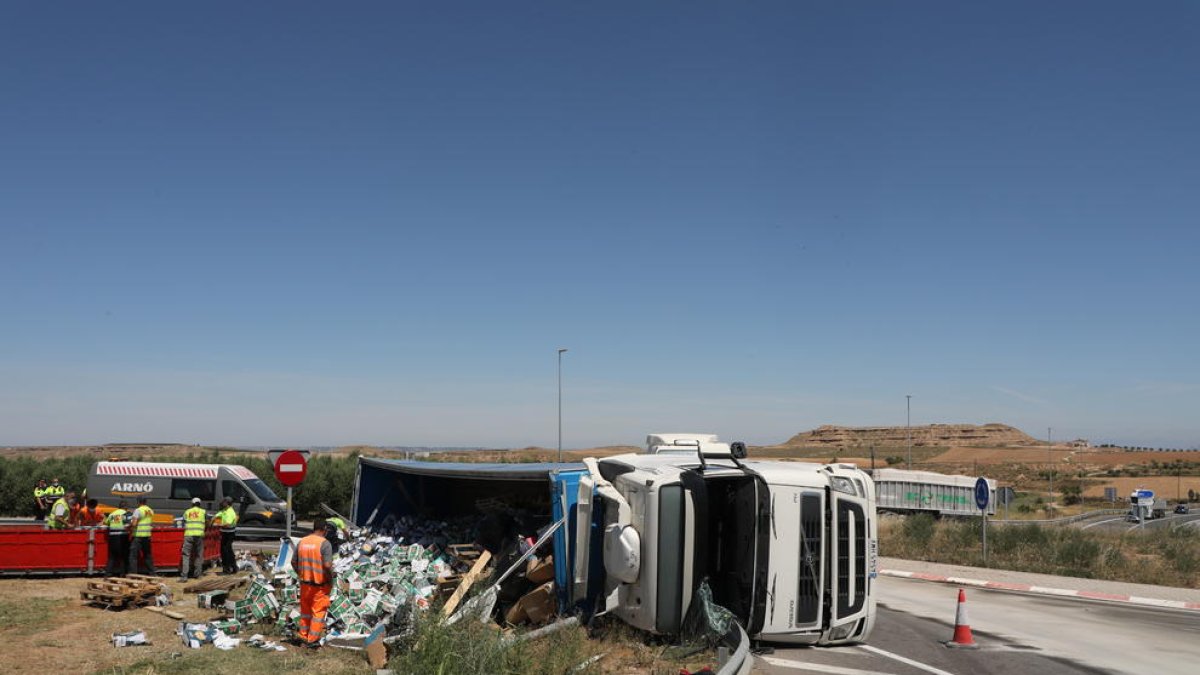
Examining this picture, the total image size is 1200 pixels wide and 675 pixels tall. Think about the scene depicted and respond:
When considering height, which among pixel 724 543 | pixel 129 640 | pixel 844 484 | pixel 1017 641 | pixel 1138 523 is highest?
pixel 844 484

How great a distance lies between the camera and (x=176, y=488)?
23.7m

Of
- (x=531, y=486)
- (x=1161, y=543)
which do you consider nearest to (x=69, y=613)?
(x=531, y=486)

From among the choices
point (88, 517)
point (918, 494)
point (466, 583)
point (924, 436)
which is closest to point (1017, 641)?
point (466, 583)

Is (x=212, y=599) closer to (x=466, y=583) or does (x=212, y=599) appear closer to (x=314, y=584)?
(x=314, y=584)

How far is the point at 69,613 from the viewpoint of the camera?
12812mm

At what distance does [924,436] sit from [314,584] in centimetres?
18852

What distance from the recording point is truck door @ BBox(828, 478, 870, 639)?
389 inches

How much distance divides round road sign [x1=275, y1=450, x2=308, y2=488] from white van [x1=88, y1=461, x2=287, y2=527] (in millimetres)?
12215

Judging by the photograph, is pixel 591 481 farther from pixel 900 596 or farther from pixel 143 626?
pixel 900 596

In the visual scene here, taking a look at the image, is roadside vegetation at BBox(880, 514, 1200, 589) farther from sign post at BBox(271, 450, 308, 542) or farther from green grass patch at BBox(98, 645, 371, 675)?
green grass patch at BBox(98, 645, 371, 675)

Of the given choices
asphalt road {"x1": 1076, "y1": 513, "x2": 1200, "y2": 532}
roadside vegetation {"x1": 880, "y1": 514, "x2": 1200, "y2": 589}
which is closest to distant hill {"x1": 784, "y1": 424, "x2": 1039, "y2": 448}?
asphalt road {"x1": 1076, "y1": 513, "x2": 1200, "y2": 532}

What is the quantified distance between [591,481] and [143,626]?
6336 millimetres

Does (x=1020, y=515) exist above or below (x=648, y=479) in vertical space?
below

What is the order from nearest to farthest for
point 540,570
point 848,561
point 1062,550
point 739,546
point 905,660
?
point 739,546, point 848,561, point 905,660, point 540,570, point 1062,550
